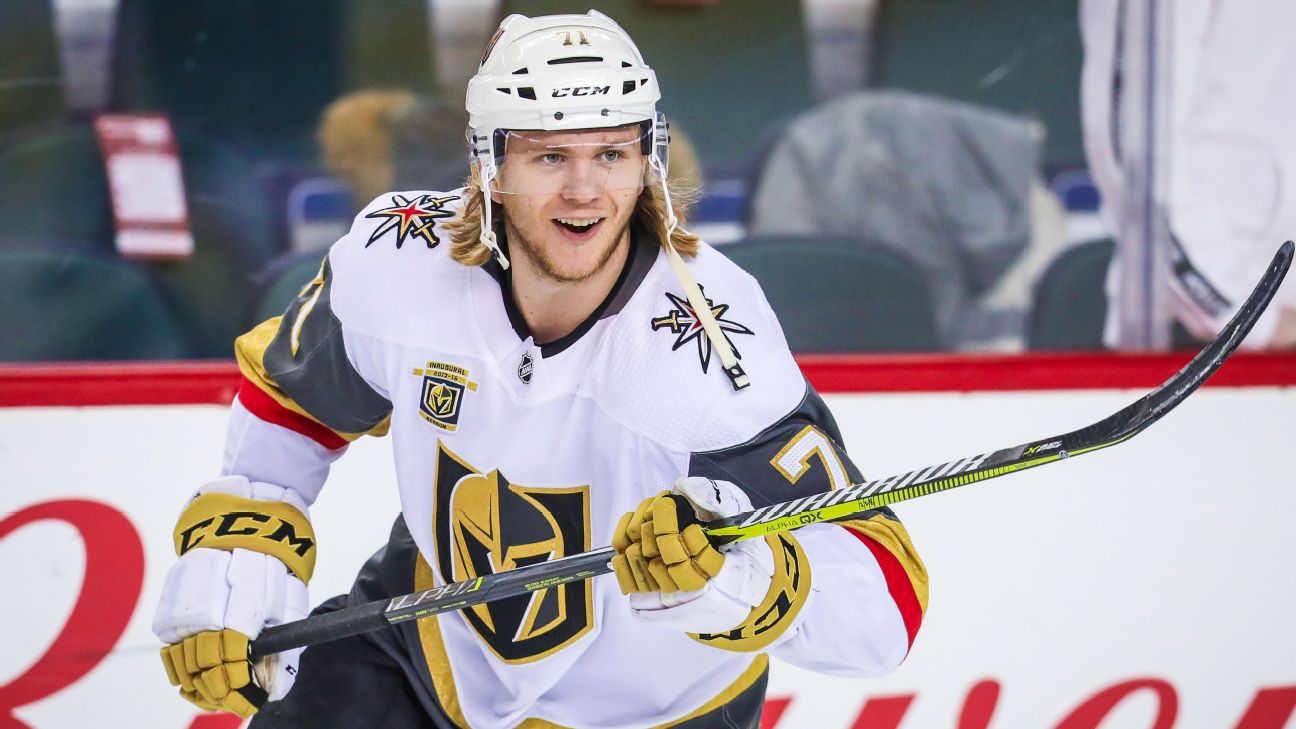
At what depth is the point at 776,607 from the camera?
1.56m

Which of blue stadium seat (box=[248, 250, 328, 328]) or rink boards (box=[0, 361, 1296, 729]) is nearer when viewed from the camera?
rink boards (box=[0, 361, 1296, 729])

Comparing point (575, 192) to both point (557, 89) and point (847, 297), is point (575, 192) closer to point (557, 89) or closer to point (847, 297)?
point (557, 89)

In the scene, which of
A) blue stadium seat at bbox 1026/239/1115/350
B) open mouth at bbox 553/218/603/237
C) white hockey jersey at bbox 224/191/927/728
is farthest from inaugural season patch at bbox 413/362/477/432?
blue stadium seat at bbox 1026/239/1115/350

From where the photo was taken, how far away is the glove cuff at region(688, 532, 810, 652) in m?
1.56

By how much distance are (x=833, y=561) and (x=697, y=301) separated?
0.35 meters

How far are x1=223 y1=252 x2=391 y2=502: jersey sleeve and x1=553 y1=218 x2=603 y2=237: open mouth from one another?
0.39m

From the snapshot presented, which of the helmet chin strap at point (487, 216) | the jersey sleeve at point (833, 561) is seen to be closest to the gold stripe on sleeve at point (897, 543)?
the jersey sleeve at point (833, 561)

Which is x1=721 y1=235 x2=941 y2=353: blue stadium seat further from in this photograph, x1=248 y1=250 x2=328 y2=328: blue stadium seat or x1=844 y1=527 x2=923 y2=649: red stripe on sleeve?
x1=844 y1=527 x2=923 y2=649: red stripe on sleeve

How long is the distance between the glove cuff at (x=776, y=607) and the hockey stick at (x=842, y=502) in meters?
0.04

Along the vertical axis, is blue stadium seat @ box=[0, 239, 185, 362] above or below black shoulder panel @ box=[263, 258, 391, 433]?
below

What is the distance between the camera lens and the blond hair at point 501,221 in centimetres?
181

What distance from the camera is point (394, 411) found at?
192 cm

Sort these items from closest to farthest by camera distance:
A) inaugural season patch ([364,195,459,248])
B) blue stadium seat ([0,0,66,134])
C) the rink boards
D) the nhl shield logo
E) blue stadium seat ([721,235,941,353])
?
1. the nhl shield logo
2. inaugural season patch ([364,195,459,248])
3. the rink boards
4. blue stadium seat ([0,0,66,134])
5. blue stadium seat ([721,235,941,353])

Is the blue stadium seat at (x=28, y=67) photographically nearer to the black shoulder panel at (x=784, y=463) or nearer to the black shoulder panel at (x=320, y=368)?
the black shoulder panel at (x=320, y=368)
